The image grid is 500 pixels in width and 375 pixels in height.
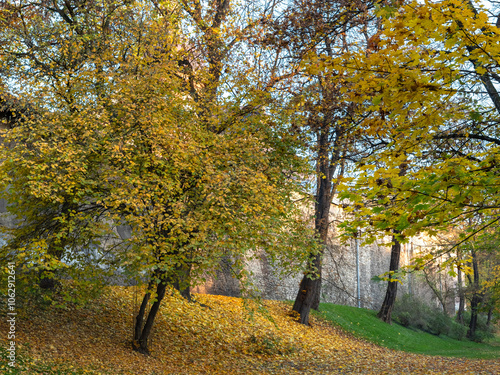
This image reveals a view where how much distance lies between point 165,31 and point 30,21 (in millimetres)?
3340

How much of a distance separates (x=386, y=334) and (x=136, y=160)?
12843mm

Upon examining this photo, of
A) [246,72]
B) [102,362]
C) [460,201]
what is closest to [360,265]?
[246,72]

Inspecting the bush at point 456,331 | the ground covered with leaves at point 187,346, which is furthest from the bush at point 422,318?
the ground covered with leaves at point 187,346

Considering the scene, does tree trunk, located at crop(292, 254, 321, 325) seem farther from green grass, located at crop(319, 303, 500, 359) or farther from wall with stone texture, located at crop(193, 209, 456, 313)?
green grass, located at crop(319, 303, 500, 359)

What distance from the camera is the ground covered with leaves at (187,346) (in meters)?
6.61

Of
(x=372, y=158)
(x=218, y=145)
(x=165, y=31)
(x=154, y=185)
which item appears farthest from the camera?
(x=165, y=31)

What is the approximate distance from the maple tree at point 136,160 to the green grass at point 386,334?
7.36 metres

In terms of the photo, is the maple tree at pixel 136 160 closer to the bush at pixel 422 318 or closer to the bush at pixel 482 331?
the bush at pixel 422 318

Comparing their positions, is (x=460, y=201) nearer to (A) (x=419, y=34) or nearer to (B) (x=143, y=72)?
(A) (x=419, y=34)

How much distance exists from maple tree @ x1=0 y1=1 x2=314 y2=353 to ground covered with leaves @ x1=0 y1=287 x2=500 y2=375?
0.90 m

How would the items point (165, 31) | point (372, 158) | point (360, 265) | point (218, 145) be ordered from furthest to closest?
point (360, 265), point (165, 31), point (218, 145), point (372, 158)

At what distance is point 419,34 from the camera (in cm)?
319

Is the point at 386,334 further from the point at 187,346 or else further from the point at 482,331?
the point at 482,331

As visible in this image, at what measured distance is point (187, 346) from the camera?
883cm
